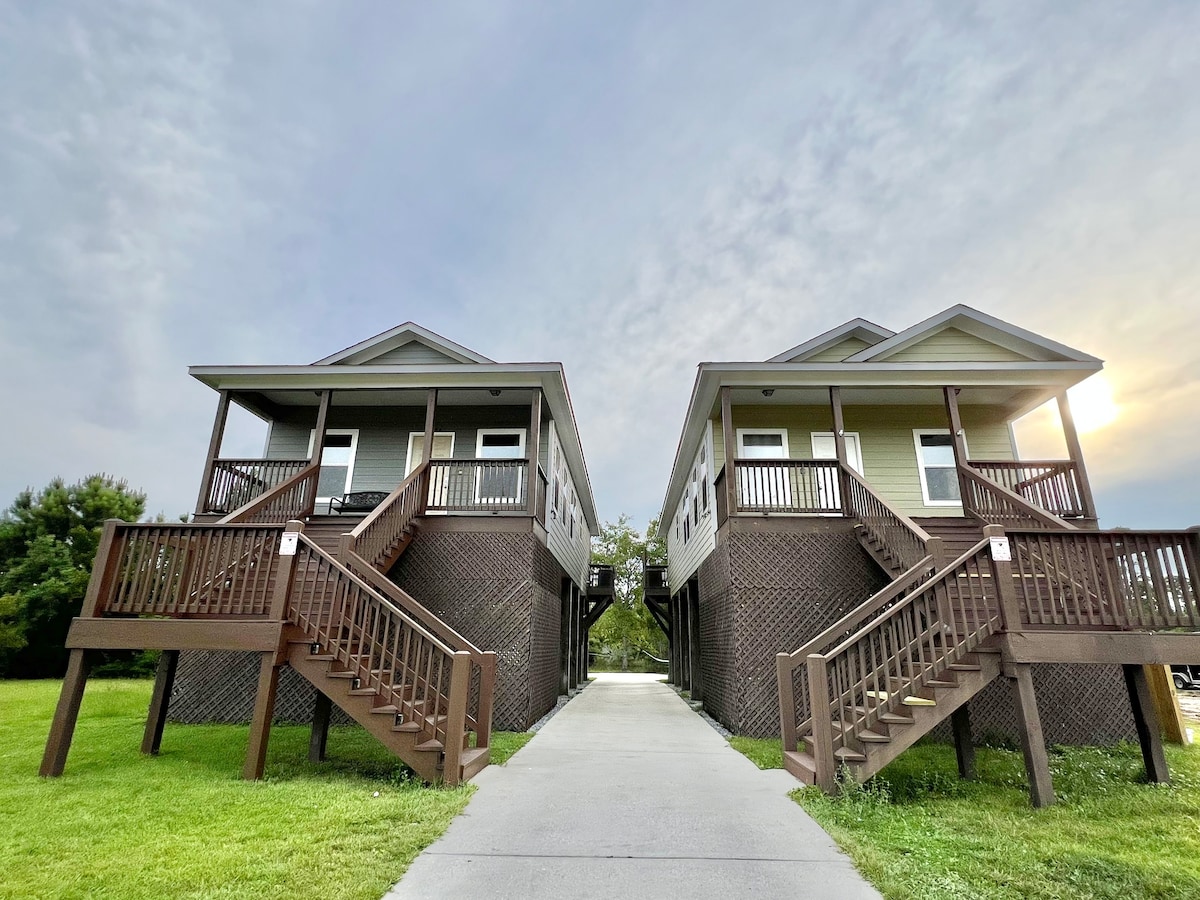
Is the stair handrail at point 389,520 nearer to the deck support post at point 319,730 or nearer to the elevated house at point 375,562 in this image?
the elevated house at point 375,562

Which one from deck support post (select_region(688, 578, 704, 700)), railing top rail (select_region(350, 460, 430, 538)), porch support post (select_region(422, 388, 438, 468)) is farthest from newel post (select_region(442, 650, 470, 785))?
deck support post (select_region(688, 578, 704, 700))

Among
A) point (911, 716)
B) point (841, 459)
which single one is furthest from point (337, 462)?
point (911, 716)

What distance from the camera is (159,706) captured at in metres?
7.10

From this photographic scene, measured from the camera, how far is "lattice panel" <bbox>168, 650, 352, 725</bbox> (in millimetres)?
9031

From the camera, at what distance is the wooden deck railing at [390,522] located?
7.49 meters

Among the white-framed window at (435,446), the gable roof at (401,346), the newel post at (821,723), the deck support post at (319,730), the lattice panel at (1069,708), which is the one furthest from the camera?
the white-framed window at (435,446)

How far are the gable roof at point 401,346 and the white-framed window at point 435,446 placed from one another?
148 centimetres

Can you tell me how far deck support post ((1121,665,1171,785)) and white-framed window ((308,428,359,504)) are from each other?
472 inches

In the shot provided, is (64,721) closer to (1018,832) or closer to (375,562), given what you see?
(375,562)

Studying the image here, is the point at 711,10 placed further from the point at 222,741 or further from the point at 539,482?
the point at 222,741

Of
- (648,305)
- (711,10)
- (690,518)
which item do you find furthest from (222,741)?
(648,305)

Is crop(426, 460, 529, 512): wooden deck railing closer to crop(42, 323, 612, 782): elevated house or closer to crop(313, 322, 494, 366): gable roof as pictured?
crop(42, 323, 612, 782): elevated house

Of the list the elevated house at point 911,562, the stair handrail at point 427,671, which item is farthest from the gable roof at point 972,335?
the stair handrail at point 427,671

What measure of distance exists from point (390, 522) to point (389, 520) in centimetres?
5
